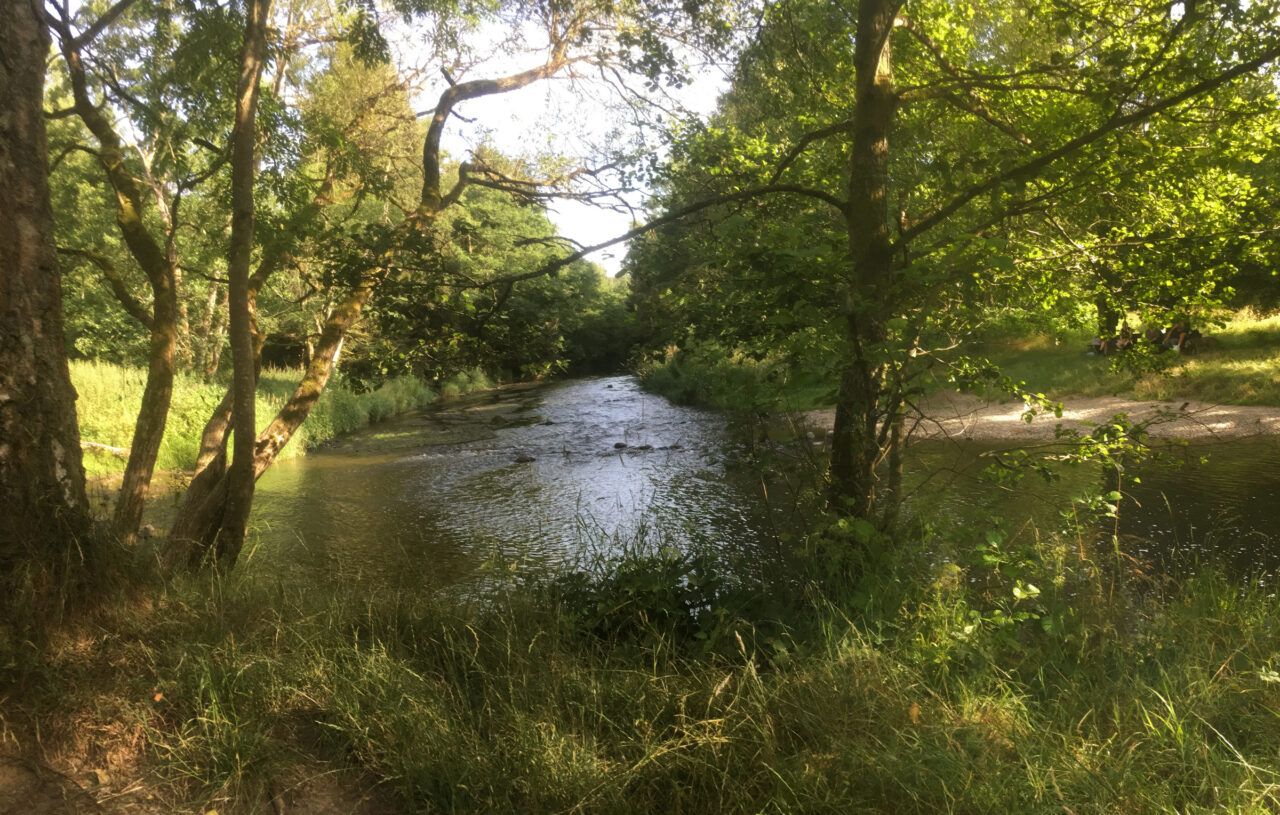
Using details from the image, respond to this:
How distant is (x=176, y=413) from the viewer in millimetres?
15523

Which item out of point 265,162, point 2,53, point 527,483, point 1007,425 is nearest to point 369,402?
point 527,483

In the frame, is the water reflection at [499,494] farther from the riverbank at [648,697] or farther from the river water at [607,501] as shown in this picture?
the riverbank at [648,697]

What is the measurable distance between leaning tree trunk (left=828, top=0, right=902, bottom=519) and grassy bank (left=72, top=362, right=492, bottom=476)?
7.72m

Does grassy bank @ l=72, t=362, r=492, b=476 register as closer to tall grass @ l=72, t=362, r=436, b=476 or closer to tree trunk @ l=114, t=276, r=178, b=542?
tall grass @ l=72, t=362, r=436, b=476

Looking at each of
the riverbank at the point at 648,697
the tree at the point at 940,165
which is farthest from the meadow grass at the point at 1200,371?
the riverbank at the point at 648,697

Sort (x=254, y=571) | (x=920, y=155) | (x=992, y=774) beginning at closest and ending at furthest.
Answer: (x=992, y=774) → (x=254, y=571) → (x=920, y=155)

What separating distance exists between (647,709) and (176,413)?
16.6m

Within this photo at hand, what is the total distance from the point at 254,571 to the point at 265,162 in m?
4.60

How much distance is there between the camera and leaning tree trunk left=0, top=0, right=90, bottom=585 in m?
2.94

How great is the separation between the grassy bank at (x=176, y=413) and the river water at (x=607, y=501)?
1.38m

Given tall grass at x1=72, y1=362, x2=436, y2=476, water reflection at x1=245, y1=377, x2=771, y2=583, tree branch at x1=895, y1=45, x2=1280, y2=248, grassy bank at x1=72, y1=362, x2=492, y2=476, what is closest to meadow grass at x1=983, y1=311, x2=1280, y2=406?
water reflection at x1=245, y1=377, x2=771, y2=583

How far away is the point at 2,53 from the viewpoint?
3.11 meters

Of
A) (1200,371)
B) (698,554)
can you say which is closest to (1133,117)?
(698,554)

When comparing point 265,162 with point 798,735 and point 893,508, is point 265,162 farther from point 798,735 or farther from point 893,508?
point 798,735
